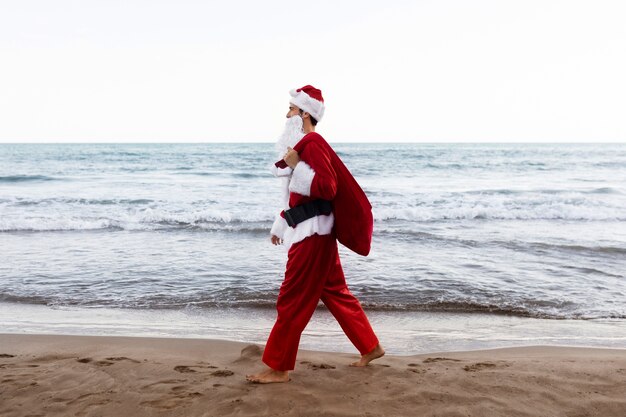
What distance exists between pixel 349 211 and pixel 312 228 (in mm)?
241

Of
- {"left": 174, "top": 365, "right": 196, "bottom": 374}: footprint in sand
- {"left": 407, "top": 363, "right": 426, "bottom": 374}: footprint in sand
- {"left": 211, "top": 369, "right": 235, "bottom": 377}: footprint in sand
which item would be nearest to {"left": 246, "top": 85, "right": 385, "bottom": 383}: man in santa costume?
{"left": 211, "top": 369, "right": 235, "bottom": 377}: footprint in sand

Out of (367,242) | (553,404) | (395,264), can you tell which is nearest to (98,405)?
(367,242)

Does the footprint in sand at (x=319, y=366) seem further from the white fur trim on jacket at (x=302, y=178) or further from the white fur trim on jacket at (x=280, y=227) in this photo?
the white fur trim on jacket at (x=302, y=178)

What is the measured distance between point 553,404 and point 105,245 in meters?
7.29

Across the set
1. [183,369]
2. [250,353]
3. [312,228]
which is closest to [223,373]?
[183,369]

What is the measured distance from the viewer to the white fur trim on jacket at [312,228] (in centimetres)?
304

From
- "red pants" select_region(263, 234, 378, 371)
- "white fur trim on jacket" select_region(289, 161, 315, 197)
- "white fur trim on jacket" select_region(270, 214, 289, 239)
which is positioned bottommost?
"red pants" select_region(263, 234, 378, 371)

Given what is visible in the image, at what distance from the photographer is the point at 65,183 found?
20891mm

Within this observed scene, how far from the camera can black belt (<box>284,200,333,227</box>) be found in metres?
3.05

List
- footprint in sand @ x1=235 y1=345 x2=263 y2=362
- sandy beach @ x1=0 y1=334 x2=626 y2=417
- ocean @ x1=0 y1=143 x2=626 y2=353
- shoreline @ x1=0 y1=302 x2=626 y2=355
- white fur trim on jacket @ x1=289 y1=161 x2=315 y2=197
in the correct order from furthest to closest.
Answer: ocean @ x1=0 y1=143 x2=626 y2=353
shoreline @ x1=0 y1=302 x2=626 y2=355
footprint in sand @ x1=235 y1=345 x2=263 y2=362
white fur trim on jacket @ x1=289 y1=161 x2=315 y2=197
sandy beach @ x1=0 y1=334 x2=626 y2=417

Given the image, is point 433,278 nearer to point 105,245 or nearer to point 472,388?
point 472,388

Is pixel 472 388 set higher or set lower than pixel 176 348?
higher
